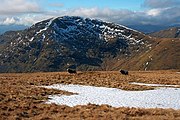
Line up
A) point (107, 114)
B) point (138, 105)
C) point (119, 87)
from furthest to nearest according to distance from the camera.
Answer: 1. point (119, 87)
2. point (138, 105)
3. point (107, 114)

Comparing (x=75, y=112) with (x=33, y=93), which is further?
(x=33, y=93)

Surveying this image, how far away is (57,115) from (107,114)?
388cm

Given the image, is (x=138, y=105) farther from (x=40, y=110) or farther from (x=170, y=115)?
(x=40, y=110)

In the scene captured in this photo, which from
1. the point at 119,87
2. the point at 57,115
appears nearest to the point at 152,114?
the point at 57,115

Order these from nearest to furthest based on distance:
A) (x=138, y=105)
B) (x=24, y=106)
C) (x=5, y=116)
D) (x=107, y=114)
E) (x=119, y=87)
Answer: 1. (x=5, y=116)
2. (x=107, y=114)
3. (x=24, y=106)
4. (x=138, y=105)
5. (x=119, y=87)

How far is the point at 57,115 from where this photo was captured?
876 inches

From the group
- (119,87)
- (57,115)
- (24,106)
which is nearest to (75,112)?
(57,115)

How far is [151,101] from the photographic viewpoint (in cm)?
3148

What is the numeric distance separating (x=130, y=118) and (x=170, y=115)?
3528 mm

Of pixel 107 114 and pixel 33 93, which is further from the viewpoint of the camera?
pixel 33 93

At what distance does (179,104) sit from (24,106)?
16.0 meters

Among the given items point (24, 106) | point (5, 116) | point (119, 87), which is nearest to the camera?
point (5, 116)

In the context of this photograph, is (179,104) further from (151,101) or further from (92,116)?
(92,116)

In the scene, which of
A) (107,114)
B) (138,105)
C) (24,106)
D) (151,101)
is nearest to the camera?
(107,114)
